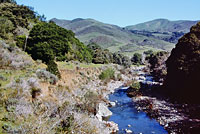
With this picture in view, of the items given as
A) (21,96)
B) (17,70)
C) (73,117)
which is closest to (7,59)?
(17,70)

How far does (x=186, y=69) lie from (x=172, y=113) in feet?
26.5

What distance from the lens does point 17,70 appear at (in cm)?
2159

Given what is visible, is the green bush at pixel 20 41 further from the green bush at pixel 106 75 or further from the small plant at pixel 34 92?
the small plant at pixel 34 92

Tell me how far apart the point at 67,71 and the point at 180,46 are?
788 inches

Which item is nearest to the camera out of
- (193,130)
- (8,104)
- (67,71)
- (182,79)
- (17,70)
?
(8,104)

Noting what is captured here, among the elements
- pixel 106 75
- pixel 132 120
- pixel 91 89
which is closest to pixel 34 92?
pixel 132 120

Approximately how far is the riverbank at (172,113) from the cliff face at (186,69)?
99.3 inches

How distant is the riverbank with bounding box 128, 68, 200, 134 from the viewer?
17.9 m

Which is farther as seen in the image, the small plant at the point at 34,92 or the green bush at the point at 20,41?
the green bush at the point at 20,41

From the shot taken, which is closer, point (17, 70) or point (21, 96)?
point (21, 96)

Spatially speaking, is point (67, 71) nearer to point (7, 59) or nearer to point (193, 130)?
point (7, 59)

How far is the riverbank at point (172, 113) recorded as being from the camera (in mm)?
17938

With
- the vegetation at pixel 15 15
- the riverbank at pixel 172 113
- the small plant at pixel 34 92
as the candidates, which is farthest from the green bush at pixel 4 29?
the riverbank at pixel 172 113

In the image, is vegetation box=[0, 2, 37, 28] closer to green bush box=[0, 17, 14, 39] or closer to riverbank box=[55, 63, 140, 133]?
green bush box=[0, 17, 14, 39]
